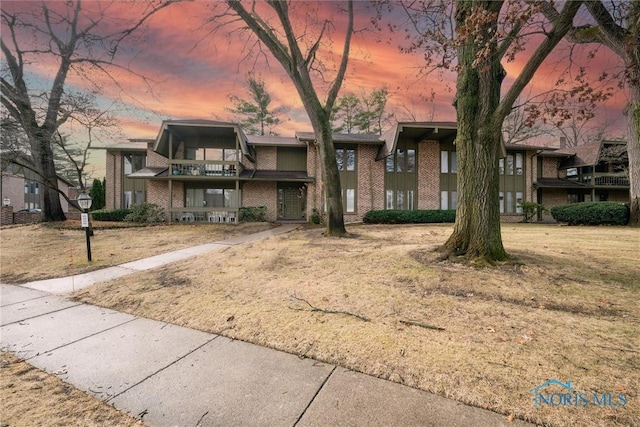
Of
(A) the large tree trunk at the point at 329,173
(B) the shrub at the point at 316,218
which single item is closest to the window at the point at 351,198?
(B) the shrub at the point at 316,218

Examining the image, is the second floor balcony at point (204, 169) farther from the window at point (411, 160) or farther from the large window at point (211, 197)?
the window at point (411, 160)

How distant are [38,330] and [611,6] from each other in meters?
12.2

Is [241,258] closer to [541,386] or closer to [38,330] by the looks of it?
[38,330]

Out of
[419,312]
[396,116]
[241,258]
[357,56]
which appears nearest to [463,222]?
[419,312]

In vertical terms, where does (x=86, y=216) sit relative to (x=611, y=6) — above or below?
below

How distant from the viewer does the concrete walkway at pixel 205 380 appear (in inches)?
74.0

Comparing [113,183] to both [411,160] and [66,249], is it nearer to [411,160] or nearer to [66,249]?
[66,249]

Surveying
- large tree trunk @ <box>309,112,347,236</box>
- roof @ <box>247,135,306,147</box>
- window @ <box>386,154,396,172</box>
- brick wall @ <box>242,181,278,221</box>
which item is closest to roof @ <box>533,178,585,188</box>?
window @ <box>386,154,396,172</box>

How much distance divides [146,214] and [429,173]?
1933 cm

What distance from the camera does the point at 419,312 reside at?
A: 3559mm

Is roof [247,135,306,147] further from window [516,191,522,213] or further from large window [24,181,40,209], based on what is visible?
large window [24,181,40,209]

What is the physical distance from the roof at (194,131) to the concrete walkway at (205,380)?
14055mm

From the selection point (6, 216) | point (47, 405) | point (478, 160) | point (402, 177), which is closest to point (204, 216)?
point (6, 216)

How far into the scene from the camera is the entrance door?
19703mm
